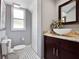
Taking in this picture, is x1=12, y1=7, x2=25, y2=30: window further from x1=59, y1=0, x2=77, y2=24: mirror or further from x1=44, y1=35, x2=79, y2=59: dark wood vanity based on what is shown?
x1=44, y1=35, x2=79, y2=59: dark wood vanity

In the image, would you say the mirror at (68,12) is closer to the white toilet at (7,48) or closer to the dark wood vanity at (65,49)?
the dark wood vanity at (65,49)

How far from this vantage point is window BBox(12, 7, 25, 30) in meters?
5.81

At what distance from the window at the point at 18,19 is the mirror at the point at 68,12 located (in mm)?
3606

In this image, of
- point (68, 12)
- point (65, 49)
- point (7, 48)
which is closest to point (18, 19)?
point (7, 48)

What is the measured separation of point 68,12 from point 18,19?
159 inches

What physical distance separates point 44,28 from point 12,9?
135 inches

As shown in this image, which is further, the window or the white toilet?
the window

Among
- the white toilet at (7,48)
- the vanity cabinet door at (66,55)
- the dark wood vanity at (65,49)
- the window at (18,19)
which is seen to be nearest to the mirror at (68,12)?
the dark wood vanity at (65,49)

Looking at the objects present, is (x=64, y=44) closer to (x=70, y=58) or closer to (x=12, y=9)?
(x=70, y=58)

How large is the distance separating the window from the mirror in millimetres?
3606

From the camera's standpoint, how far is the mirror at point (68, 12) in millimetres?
2369

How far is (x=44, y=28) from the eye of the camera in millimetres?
3020

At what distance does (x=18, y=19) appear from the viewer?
6.02 m

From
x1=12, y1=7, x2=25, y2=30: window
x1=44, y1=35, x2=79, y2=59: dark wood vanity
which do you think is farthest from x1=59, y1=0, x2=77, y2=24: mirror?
x1=12, y1=7, x2=25, y2=30: window
